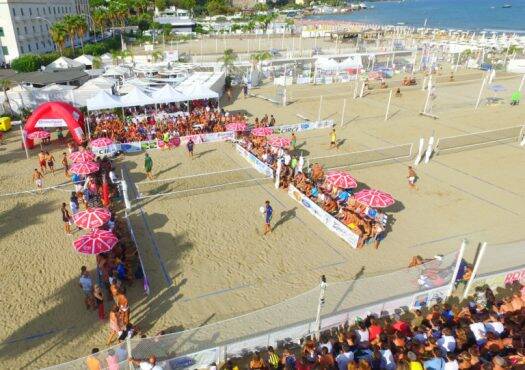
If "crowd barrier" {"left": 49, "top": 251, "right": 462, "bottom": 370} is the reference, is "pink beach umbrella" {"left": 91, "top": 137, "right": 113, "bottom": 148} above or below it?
below

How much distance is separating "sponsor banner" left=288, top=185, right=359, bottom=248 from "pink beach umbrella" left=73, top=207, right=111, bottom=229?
7156 mm

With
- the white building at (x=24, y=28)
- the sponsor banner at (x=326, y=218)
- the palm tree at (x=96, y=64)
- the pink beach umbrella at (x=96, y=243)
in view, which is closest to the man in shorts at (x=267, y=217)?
the sponsor banner at (x=326, y=218)

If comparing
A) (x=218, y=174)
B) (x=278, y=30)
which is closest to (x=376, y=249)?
(x=218, y=174)

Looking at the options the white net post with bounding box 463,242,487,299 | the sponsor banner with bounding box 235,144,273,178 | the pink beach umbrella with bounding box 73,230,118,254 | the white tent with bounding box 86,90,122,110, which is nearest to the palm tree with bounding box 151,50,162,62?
the white tent with bounding box 86,90,122,110

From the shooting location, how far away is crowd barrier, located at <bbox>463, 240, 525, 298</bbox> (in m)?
10.4

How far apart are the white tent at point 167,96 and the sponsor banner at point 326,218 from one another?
41.1 feet

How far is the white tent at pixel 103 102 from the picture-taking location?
910 inches

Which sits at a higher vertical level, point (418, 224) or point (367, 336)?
point (367, 336)

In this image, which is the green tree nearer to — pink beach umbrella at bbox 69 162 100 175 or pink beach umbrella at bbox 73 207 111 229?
pink beach umbrella at bbox 69 162 100 175

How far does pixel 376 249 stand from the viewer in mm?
12930

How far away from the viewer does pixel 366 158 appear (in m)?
20.1

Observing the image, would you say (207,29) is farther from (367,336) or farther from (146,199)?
(367,336)

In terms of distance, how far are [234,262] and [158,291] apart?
8.07ft

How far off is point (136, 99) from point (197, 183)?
1013 cm
